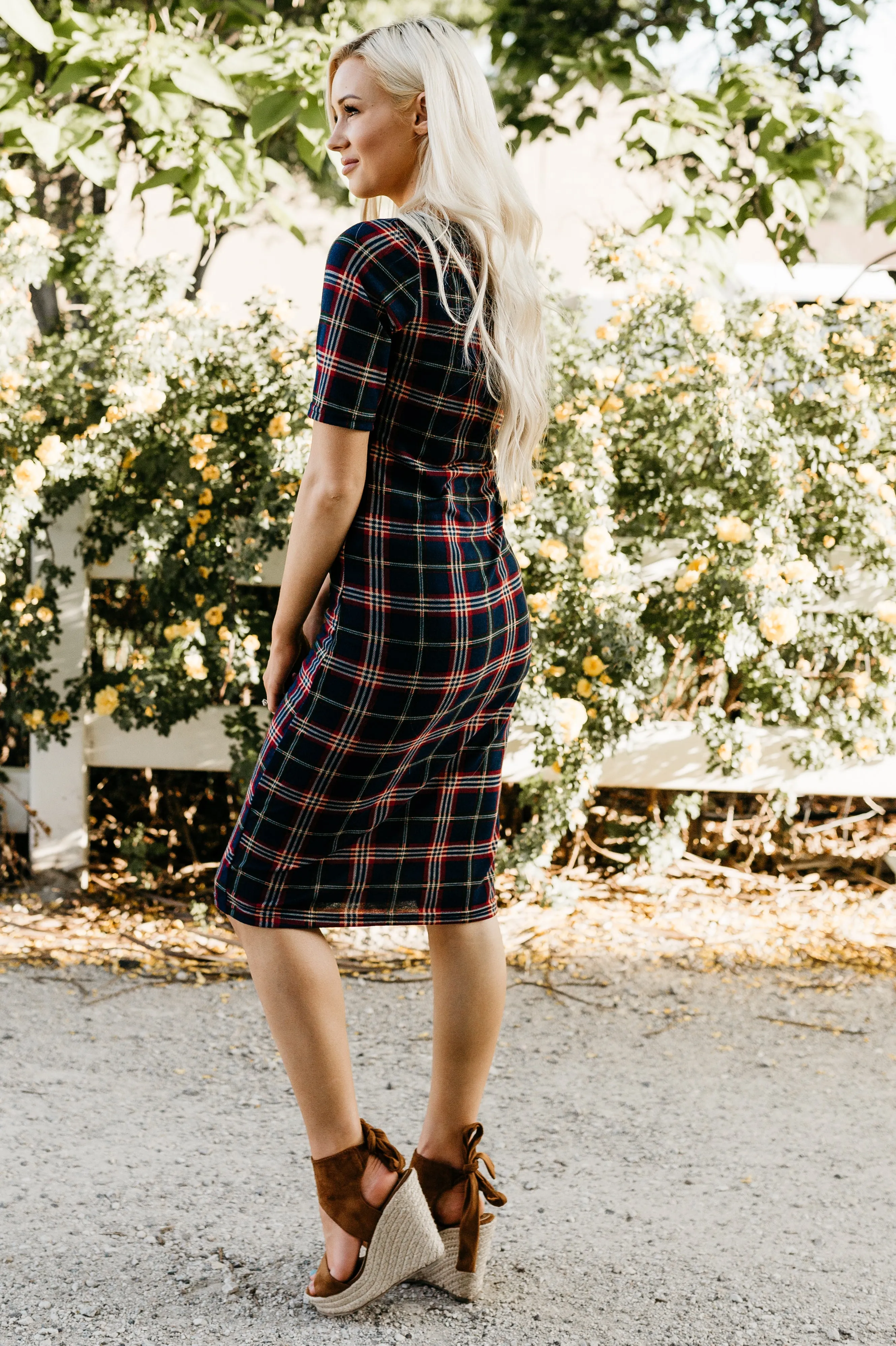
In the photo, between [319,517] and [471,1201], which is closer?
[319,517]

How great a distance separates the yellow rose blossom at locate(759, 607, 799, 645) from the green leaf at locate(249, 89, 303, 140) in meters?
1.84

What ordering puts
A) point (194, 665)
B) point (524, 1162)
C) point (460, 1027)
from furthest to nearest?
1. point (194, 665)
2. point (524, 1162)
3. point (460, 1027)

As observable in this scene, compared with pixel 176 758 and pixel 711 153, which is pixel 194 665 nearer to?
pixel 176 758

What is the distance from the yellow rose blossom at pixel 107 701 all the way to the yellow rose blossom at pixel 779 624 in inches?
69.9

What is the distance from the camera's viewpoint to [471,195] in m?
1.51

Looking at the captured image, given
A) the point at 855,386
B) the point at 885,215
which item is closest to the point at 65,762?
the point at 855,386

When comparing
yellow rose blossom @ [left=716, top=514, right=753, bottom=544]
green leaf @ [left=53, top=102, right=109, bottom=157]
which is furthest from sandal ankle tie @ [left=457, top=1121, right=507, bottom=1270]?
green leaf @ [left=53, top=102, right=109, bottom=157]

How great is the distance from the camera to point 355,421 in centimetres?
143

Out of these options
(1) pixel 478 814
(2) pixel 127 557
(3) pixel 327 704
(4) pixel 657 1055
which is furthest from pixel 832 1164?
(2) pixel 127 557

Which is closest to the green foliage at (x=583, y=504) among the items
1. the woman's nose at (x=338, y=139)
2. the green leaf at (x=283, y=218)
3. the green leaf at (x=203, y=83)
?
the green leaf at (x=283, y=218)

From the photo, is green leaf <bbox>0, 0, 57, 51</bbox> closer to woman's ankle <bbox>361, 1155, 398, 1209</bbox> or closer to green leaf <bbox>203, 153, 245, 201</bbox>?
green leaf <bbox>203, 153, 245, 201</bbox>

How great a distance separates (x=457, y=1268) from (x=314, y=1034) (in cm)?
45

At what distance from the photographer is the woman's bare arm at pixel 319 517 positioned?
1441mm

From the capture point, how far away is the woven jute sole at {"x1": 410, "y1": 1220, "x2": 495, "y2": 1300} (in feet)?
5.51
